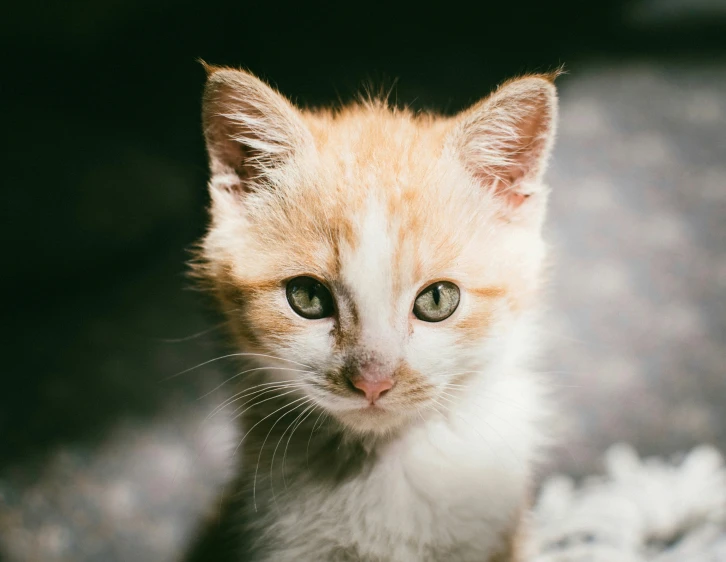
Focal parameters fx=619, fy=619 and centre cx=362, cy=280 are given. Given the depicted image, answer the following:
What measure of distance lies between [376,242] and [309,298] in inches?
4.3

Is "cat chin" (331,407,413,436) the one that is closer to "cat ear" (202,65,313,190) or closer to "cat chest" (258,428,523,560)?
"cat chest" (258,428,523,560)

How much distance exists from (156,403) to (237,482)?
0.52 meters

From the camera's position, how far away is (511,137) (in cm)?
75

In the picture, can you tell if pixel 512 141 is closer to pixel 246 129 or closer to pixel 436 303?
pixel 436 303

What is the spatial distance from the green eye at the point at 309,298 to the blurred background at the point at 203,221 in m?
0.53

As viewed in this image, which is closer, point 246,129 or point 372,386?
point 372,386

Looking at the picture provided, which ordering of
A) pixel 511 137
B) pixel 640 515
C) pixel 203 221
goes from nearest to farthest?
pixel 511 137 < pixel 640 515 < pixel 203 221

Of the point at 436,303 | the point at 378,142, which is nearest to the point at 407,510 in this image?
the point at 436,303

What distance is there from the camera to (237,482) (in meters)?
0.86

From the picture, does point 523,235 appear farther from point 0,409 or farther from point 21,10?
point 0,409

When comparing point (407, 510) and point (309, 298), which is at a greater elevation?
point (309, 298)

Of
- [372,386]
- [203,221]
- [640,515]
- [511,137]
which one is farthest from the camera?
[203,221]

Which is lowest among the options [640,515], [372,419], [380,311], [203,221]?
[640,515]

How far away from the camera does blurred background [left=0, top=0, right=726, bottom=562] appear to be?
46.4 inches
